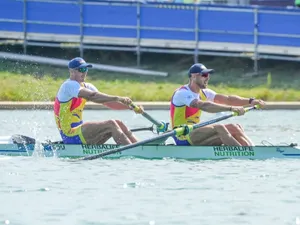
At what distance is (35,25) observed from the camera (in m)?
38.3

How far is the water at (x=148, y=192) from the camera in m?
13.6

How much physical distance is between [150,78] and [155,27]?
2611 mm

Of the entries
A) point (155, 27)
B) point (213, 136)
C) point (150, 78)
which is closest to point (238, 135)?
point (213, 136)

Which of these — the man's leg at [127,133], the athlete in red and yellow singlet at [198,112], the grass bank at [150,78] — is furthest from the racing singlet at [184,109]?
the grass bank at [150,78]

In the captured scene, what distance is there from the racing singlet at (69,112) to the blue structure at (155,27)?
17019mm

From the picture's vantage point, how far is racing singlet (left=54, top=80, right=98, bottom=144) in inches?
754

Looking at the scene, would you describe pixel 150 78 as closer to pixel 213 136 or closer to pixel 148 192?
pixel 213 136

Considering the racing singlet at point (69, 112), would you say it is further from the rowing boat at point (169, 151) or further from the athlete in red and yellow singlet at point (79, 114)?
the rowing boat at point (169, 151)

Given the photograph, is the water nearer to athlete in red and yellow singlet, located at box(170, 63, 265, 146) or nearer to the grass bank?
athlete in red and yellow singlet, located at box(170, 63, 265, 146)

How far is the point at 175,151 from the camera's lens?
19.1 metres

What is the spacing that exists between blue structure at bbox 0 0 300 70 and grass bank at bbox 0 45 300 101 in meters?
0.34

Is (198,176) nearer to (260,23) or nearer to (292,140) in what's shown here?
(292,140)

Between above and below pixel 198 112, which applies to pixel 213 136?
below

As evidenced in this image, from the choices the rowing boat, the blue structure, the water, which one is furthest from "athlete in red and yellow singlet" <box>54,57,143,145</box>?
the blue structure
